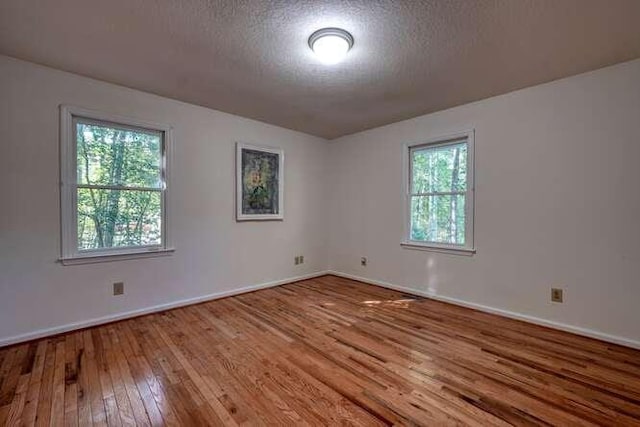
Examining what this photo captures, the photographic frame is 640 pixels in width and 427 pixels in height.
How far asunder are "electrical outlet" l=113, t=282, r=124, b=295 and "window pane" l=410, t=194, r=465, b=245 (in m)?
3.44

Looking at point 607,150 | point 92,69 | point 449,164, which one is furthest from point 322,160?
point 607,150

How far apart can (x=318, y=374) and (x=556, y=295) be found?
7.94 ft

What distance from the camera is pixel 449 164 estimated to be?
142 inches

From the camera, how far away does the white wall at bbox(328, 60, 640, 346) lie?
8.05ft

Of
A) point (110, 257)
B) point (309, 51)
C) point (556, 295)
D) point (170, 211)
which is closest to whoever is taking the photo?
point (309, 51)

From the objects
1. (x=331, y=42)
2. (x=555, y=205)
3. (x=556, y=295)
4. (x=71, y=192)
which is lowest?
(x=556, y=295)

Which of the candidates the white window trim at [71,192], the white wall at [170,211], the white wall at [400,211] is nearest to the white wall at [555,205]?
the white wall at [400,211]

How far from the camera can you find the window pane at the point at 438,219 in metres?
3.52

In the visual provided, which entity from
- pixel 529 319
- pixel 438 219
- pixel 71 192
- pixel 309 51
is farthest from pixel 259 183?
pixel 529 319

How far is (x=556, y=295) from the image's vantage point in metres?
2.78

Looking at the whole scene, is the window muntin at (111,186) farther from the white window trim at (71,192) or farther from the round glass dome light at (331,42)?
the round glass dome light at (331,42)

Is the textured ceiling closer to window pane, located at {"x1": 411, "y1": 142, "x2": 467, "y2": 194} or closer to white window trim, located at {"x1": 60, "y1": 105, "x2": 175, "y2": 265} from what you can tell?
white window trim, located at {"x1": 60, "y1": 105, "x2": 175, "y2": 265}

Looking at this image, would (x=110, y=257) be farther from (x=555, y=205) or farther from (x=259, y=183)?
(x=555, y=205)

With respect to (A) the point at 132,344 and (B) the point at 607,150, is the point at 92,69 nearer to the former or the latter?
(A) the point at 132,344
